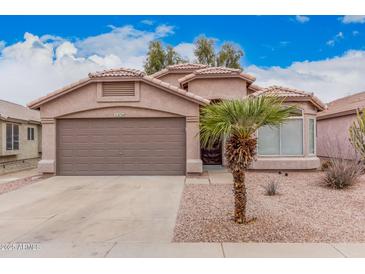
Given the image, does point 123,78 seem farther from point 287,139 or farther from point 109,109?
point 287,139

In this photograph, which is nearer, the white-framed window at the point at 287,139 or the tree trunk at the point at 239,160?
the tree trunk at the point at 239,160

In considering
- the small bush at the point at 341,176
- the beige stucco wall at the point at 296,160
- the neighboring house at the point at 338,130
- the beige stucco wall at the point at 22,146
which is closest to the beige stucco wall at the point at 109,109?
the beige stucco wall at the point at 296,160

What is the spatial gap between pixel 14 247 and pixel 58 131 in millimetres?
9059

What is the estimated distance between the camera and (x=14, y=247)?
5.09 metres

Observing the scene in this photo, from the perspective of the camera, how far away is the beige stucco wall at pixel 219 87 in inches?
618

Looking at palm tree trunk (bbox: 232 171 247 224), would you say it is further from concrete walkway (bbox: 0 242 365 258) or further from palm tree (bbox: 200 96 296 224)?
concrete walkway (bbox: 0 242 365 258)

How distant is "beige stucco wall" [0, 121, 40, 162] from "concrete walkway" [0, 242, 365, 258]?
47.3ft

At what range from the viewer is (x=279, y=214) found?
22.6 ft

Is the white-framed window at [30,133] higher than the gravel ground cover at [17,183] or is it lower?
higher

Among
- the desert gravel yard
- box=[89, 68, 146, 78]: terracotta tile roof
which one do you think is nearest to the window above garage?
box=[89, 68, 146, 78]: terracotta tile roof

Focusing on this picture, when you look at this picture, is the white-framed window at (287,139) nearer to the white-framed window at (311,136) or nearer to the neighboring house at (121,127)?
the neighboring house at (121,127)

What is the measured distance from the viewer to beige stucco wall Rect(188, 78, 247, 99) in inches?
618

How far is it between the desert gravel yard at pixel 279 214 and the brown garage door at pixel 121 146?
114 inches

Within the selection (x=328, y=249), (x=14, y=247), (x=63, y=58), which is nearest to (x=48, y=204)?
(x=14, y=247)
